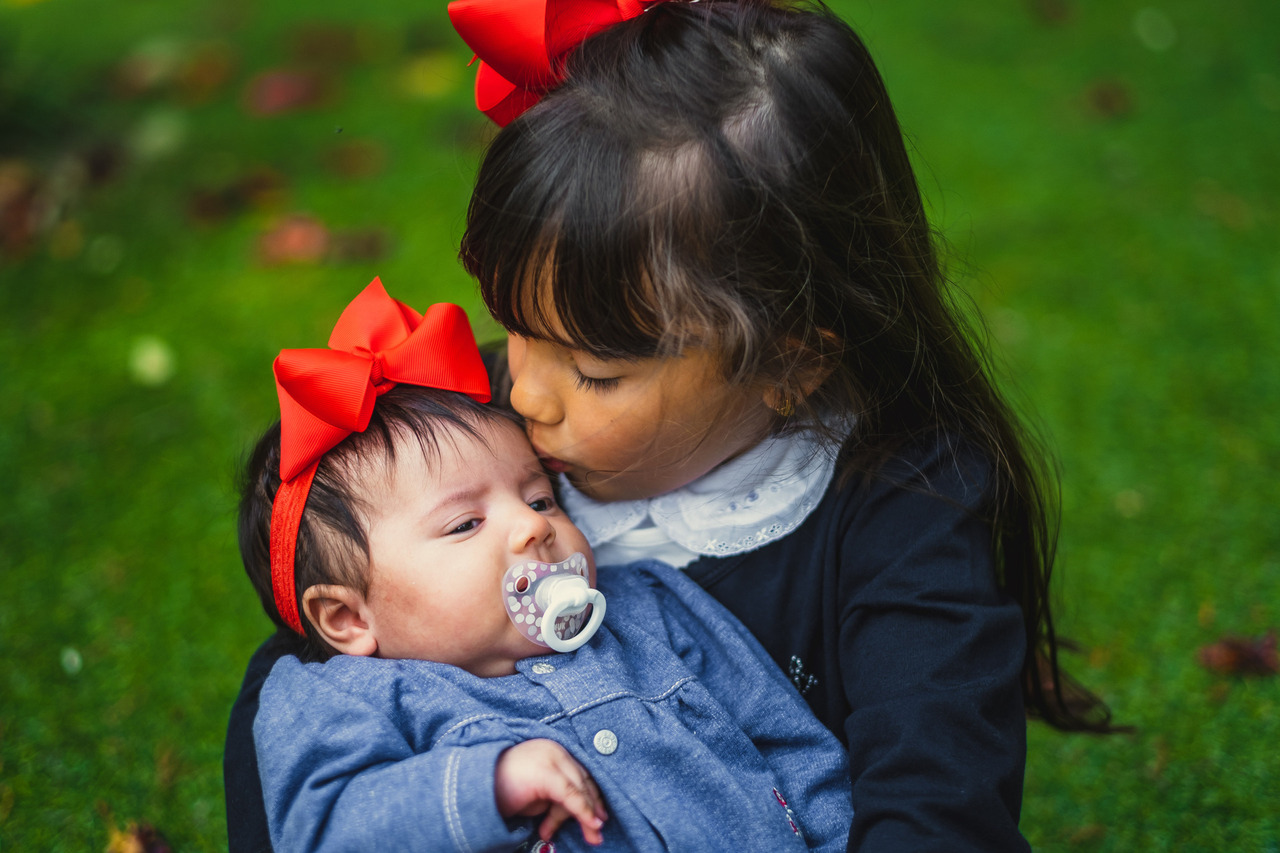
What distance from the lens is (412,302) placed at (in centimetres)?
309

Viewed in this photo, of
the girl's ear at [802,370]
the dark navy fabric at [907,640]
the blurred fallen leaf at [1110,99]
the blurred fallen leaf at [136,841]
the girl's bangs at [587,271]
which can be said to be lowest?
the blurred fallen leaf at [1110,99]

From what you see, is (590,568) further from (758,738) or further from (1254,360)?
(1254,360)

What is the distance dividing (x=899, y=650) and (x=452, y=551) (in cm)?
60

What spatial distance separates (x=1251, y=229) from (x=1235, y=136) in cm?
66

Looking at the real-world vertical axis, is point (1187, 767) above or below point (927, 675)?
below

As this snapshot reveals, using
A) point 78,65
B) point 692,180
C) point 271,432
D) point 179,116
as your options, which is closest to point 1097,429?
point 692,180

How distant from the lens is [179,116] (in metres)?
3.98

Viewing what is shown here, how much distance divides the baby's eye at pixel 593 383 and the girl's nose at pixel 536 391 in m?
0.04

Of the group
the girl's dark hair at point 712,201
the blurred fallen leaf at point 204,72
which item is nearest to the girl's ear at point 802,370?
the girl's dark hair at point 712,201

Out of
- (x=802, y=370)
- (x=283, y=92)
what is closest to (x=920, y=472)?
(x=802, y=370)

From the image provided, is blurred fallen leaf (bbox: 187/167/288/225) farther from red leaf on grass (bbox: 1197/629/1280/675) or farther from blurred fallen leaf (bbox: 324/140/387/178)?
red leaf on grass (bbox: 1197/629/1280/675)

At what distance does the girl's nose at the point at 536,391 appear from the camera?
135cm

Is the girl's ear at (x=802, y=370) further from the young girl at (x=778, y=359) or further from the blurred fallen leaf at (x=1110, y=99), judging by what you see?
the blurred fallen leaf at (x=1110, y=99)

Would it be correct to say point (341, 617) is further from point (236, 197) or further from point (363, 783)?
point (236, 197)
